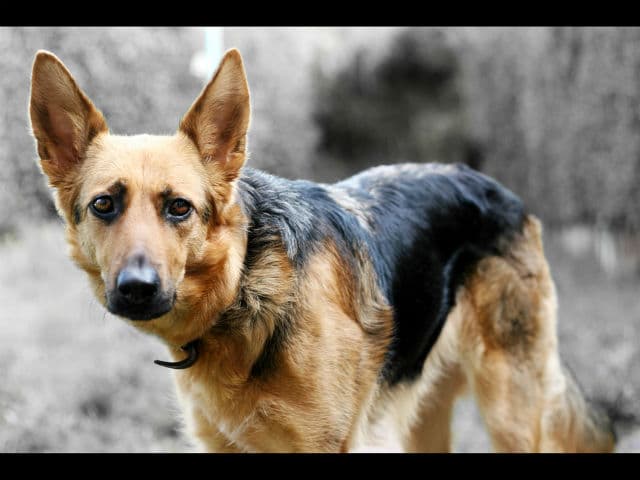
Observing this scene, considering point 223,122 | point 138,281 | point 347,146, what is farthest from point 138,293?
point 347,146

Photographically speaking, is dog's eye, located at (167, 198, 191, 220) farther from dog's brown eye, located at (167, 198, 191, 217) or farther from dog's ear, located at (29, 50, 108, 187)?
dog's ear, located at (29, 50, 108, 187)

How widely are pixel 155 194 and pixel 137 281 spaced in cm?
39

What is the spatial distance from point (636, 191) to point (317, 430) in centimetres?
696

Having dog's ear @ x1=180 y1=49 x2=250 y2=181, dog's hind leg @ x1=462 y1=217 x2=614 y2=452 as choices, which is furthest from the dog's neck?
dog's hind leg @ x1=462 y1=217 x2=614 y2=452

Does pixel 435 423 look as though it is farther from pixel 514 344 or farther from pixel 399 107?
pixel 399 107

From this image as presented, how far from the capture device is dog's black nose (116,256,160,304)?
2594mm

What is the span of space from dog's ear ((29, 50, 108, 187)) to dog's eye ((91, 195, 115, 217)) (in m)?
0.32

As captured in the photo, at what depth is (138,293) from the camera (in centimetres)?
262

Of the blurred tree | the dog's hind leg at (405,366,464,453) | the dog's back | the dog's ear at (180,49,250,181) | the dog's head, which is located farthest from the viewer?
the blurred tree

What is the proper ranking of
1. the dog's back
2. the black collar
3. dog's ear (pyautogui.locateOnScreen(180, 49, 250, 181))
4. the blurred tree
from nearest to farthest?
1. dog's ear (pyautogui.locateOnScreen(180, 49, 250, 181))
2. the black collar
3. the dog's back
4. the blurred tree

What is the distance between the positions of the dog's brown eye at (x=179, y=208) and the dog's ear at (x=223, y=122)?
26 centimetres

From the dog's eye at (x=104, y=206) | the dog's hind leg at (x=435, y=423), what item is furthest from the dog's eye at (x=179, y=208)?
the dog's hind leg at (x=435, y=423)
